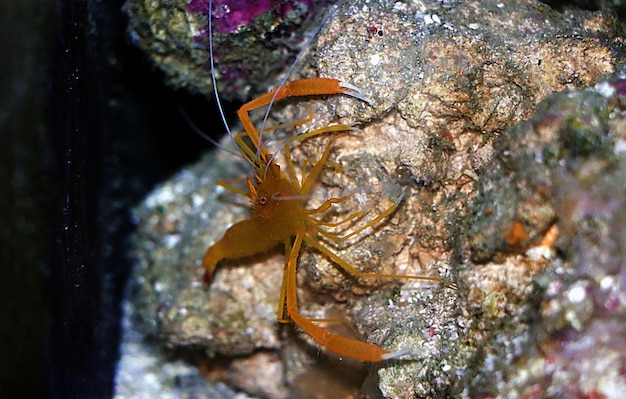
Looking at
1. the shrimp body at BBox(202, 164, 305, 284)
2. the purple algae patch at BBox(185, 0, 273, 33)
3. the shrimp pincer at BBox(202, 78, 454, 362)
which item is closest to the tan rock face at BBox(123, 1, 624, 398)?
the shrimp pincer at BBox(202, 78, 454, 362)

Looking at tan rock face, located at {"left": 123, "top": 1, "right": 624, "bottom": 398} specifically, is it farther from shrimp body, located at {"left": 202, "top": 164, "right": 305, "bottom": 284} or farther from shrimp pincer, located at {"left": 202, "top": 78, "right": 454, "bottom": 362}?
shrimp body, located at {"left": 202, "top": 164, "right": 305, "bottom": 284}

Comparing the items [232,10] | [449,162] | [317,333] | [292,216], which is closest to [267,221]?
[292,216]

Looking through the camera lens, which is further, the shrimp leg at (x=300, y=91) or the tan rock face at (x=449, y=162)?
the shrimp leg at (x=300, y=91)

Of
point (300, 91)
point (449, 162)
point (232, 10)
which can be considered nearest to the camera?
point (449, 162)

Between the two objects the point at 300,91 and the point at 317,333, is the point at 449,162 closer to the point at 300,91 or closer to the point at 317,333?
the point at 300,91

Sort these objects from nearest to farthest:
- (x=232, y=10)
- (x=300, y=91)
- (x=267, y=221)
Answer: (x=300, y=91), (x=232, y=10), (x=267, y=221)

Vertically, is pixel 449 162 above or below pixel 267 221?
above

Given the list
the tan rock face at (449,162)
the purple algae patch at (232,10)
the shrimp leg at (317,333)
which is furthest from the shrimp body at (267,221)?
the purple algae patch at (232,10)

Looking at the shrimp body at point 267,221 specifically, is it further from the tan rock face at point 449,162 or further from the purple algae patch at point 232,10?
the purple algae patch at point 232,10
